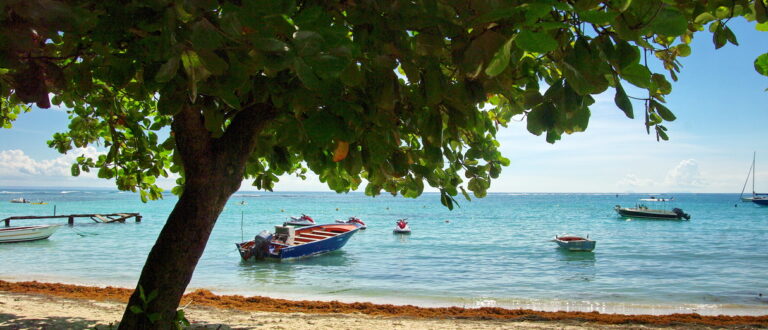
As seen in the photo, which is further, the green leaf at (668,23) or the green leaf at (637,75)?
the green leaf at (637,75)

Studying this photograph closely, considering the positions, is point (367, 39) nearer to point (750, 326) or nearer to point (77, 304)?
point (77, 304)

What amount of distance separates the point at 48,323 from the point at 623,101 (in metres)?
7.03

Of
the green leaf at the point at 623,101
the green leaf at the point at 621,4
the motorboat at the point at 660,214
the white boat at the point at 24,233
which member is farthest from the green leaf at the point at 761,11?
the motorboat at the point at 660,214

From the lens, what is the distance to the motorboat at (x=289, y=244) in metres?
18.7

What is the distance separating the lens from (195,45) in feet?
3.83

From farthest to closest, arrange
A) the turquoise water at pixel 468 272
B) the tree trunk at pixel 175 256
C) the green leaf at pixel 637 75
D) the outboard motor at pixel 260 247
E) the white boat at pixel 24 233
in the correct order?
the white boat at pixel 24 233, the outboard motor at pixel 260 247, the turquoise water at pixel 468 272, the tree trunk at pixel 175 256, the green leaf at pixel 637 75

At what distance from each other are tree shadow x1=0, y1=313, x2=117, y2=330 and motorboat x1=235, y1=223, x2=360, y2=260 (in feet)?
40.0

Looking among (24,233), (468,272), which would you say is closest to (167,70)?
(468,272)

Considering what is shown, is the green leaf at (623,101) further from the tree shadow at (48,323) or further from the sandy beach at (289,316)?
the tree shadow at (48,323)

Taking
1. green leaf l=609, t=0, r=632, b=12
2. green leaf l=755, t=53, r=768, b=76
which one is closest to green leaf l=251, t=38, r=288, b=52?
green leaf l=609, t=0, r=632, b=12

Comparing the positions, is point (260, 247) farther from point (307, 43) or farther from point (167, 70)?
point (307, 43)

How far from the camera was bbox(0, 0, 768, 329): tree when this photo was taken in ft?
3.81

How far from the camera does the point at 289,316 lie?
783 cm

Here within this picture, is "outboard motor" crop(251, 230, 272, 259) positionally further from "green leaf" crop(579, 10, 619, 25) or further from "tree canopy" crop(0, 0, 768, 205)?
"green leaf" crop(579, 10, 619, 25)
